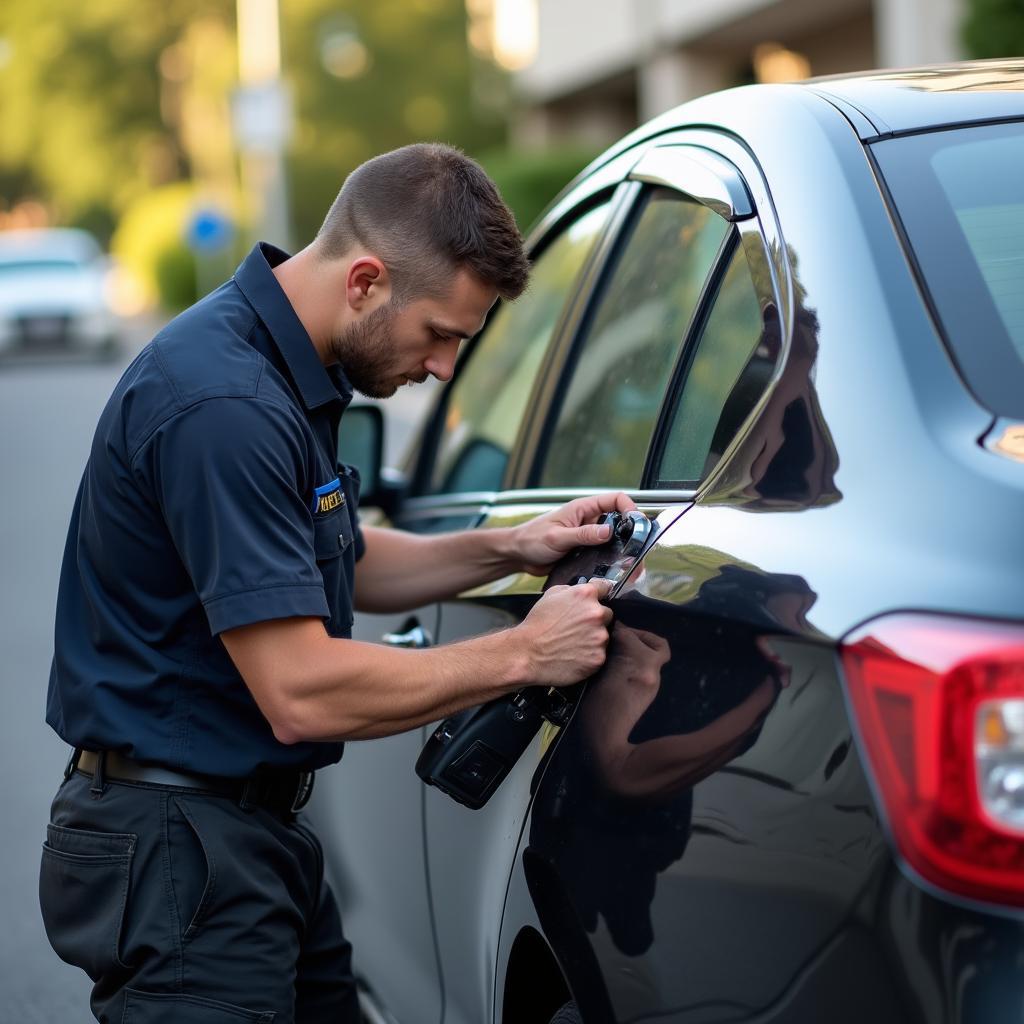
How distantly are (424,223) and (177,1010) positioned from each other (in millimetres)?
1139

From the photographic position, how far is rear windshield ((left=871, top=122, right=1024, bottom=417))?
A: 5.32ft

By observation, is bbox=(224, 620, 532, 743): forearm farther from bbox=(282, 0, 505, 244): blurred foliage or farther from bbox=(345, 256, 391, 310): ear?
bbox=(282, 0, 505, 244): blurred foliage

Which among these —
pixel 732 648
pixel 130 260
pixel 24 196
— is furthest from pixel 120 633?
pixel 24 196

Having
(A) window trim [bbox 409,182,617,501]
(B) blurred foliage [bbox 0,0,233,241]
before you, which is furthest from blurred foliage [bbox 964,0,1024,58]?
(B) blurred foliage [bbox 0,0,233,241]

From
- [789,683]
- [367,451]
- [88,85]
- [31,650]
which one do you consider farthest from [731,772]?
[88,85]

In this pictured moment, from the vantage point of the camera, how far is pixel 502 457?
3.09 metres

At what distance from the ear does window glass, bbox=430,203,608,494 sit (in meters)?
0.60

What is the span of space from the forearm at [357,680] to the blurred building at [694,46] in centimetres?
1248

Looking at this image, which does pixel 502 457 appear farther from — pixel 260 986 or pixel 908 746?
pixel 908 746

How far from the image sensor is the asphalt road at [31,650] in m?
4.11

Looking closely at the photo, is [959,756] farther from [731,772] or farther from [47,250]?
[47,250]

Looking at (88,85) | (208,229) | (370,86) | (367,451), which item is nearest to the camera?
(367,451)

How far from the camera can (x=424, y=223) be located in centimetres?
230

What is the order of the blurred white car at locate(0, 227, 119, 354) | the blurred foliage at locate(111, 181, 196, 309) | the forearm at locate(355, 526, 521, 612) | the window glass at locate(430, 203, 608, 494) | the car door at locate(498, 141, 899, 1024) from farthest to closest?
the blurred foliage at locate(111, 181, 196, 309)
the blurred white car at locate(0, 227, 119, 354)
the window glass at locate(430, 203, 608, 494)
the forearm at locate(355, 526, 521, 612)
the car door at locate(498, 141, 899, 1024)
